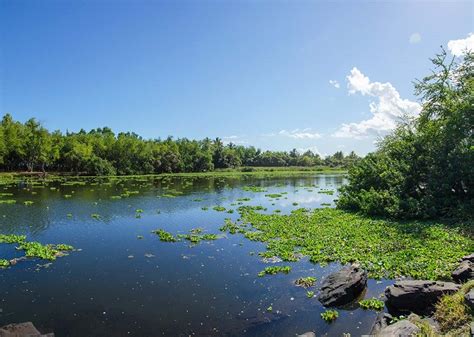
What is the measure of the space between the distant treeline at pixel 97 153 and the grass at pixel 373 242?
49444 millimetres

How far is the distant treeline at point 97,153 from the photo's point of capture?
92500 millimetres

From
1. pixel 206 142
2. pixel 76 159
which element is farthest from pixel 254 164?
pixel 76 159

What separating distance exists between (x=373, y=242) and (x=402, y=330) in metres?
10.7

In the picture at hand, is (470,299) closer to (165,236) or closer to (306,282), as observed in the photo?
(306,282)

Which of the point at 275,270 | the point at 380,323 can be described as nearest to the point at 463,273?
the point at 380,323

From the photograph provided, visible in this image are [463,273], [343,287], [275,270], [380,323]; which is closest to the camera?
[380,323]

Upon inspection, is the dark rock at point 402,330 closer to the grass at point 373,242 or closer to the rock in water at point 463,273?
the rock in water at point 463,273

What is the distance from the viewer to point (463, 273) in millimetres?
13578

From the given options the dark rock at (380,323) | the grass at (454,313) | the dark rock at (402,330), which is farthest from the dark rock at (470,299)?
the dark rock at (380,323)

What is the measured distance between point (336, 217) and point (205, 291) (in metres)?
16.9

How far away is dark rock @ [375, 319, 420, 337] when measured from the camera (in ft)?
30.4

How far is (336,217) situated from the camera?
28531 mm

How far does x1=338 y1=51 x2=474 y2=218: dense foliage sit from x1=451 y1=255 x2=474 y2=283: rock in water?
11377mm

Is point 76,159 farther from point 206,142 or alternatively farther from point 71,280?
point 71,280
